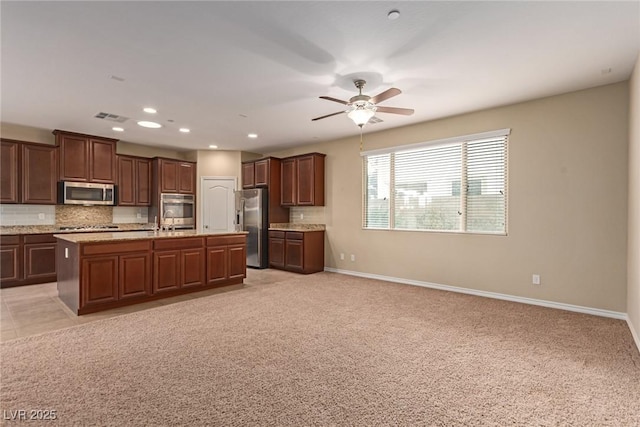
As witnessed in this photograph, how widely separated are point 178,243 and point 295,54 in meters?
3.06

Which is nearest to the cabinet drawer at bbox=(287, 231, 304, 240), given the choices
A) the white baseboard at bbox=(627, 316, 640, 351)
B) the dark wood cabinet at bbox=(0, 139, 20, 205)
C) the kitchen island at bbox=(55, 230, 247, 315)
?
the kitchen island at bbox=(55, 230, 247, 315)

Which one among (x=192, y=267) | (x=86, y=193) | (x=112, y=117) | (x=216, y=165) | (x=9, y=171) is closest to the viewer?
(x=192, y=267)

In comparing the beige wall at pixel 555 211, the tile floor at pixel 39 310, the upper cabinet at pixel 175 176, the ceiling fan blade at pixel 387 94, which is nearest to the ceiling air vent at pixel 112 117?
the upper cabinet at pixel 175 176

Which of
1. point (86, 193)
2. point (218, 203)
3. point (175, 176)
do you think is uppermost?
point (175, 176)

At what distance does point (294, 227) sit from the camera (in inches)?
278

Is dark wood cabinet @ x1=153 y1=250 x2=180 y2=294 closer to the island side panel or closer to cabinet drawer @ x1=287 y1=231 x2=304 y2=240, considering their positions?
the island side panel

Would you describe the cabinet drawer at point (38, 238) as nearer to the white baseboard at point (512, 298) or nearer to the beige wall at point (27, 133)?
the beige wall at point (27, 133)

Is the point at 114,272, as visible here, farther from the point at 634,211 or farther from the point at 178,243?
the point at 634,211

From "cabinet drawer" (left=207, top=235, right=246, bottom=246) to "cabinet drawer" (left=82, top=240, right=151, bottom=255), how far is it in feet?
2.98

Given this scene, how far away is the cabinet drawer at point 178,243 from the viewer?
4351mm

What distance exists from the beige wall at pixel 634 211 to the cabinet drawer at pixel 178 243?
16.6ft

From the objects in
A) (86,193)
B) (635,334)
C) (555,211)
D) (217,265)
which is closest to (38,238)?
(86,193)

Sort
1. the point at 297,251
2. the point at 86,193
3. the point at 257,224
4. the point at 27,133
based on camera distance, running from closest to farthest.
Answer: the point at 27,133 < the point at 86,193 < the point at 297,251 < the point at 257,224

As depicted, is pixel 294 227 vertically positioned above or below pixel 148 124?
below
